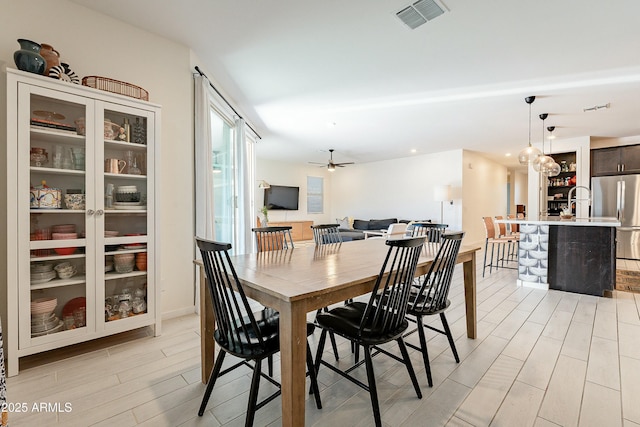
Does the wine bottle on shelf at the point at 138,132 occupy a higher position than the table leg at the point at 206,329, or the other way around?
the wine bottle on shelf at the point at 138,132

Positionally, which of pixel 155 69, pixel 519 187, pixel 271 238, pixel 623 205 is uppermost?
pixel 155 69

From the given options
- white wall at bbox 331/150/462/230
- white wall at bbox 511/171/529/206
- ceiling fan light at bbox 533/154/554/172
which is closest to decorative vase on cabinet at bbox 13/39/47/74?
ceiling fan light at bbox 533/154/554/172

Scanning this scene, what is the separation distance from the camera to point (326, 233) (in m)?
3.01

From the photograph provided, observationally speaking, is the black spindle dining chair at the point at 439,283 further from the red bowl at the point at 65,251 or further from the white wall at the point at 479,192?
the white wall at the point at 479,192

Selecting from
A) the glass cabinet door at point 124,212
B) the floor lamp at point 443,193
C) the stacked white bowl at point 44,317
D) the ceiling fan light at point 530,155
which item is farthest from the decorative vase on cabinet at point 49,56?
the floor lamp at point 443,193

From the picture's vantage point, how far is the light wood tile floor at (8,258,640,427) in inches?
59.0

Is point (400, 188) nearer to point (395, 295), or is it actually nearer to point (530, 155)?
point (530, 155)

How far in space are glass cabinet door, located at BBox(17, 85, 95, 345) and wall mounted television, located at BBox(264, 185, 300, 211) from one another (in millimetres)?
6407

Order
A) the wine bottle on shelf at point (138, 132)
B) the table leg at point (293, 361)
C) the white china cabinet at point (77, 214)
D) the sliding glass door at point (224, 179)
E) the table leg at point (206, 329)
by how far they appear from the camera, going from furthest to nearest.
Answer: the sliding glass door at point (224, 179) < the wine bottle on shelf at point (138, 132) < the white china cabinet at point (77, 214) < the table leg at point (206, 329) < the table leg at point (293, 361)

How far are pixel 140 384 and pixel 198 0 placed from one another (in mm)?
2711

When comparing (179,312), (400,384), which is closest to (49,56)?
(179,312)

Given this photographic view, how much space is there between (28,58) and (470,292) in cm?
357

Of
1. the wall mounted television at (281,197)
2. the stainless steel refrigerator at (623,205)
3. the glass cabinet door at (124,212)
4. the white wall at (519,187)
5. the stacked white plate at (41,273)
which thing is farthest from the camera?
the white wall at (519,187)

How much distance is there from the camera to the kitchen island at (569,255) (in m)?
3.46
